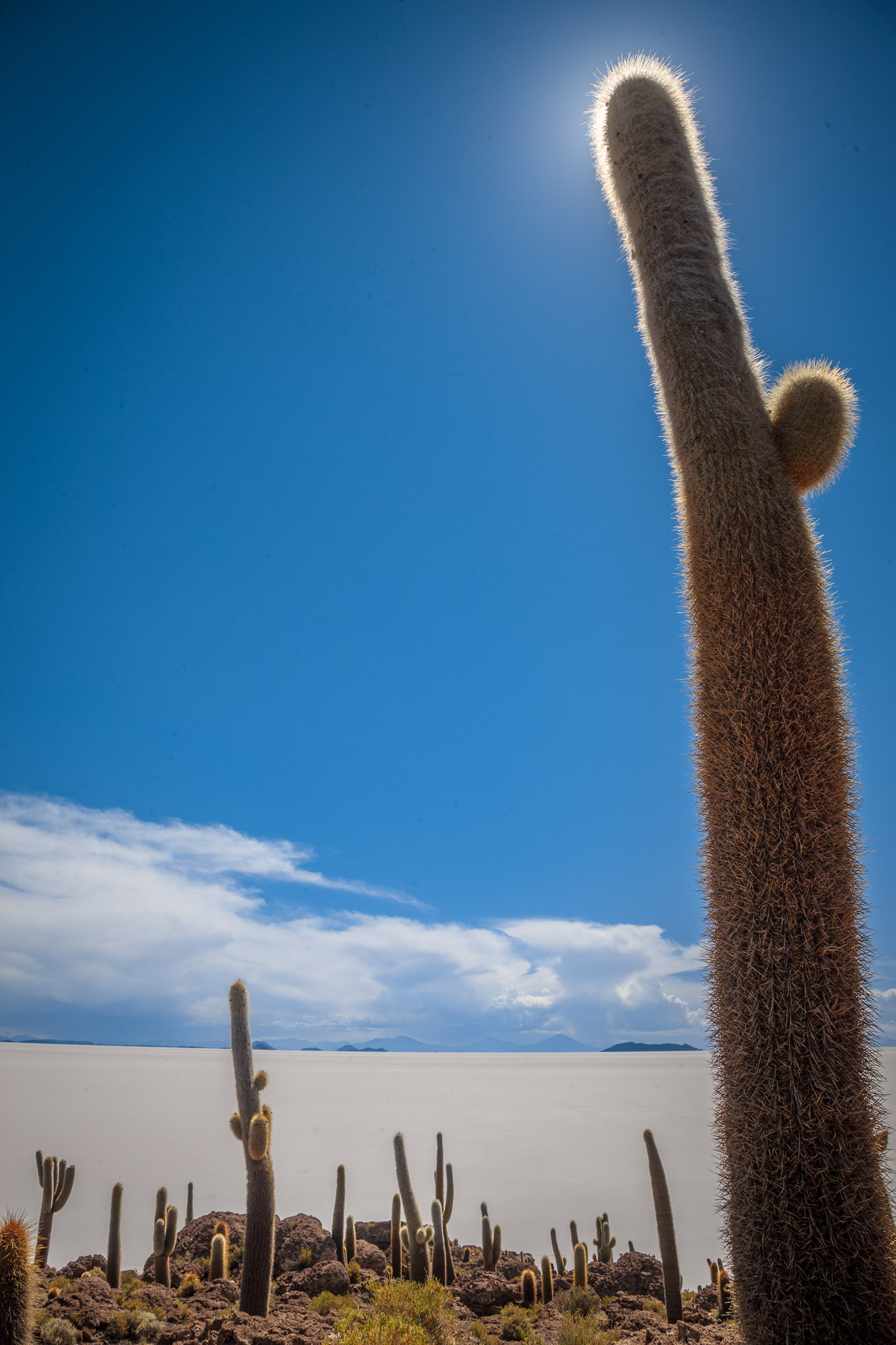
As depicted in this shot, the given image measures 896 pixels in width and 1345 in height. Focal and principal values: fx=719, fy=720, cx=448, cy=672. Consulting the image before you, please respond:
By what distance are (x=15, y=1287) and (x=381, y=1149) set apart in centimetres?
2705

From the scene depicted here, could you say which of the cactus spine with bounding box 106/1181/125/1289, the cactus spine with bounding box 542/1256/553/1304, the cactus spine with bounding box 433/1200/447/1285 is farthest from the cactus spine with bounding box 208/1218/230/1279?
the cactus spine with bounding box 542/1256/553/1304

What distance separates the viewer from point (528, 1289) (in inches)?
345

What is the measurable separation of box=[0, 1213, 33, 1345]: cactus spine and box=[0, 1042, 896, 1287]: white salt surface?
5432 millimetres

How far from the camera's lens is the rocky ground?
20.5 feet

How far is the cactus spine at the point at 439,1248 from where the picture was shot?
30.4 ft

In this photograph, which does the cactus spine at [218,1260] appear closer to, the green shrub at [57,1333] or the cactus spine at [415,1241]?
the cactus spine at [415,1241]

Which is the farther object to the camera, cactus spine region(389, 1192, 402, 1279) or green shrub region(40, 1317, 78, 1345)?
cactus spine region(389, 1192, 402, 1279)

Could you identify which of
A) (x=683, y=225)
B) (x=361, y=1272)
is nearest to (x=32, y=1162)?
(x=361, y=1272)

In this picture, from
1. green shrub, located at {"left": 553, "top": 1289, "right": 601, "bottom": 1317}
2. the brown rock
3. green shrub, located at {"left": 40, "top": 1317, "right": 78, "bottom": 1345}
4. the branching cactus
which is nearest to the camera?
green shrub, located at {"left": 40, "top": 1317, "right": 78, "bottom": 1345}

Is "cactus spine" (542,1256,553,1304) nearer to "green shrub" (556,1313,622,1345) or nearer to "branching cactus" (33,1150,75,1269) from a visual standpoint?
"green shrub" (556,1313,622,1345)

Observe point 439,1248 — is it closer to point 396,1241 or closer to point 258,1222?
point 396,1241

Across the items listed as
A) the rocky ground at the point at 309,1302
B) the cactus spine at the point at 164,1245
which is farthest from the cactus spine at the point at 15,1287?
the cactus spine at the point at 164,1245

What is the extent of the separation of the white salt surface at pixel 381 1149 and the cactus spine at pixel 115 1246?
15.2 feet

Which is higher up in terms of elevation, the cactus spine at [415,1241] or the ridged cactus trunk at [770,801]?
the ridged cactus trunk at [770,801]
